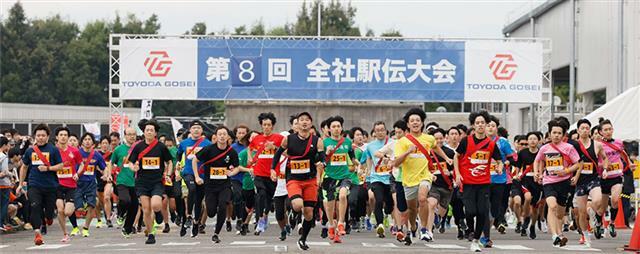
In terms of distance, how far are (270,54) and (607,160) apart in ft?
63.8

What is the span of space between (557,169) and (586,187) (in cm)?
109

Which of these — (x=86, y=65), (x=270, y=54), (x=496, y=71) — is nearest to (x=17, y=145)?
(x=270, y=54)

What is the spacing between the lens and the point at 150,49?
118 ft

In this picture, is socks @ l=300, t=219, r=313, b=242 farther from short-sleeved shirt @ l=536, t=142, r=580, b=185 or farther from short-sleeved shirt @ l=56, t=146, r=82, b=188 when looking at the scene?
short-sleeved shirt @ l=56, t=146, r=82, b=188

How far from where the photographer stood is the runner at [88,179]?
1979 centimetres

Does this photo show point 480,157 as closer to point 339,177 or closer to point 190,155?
point 339,177

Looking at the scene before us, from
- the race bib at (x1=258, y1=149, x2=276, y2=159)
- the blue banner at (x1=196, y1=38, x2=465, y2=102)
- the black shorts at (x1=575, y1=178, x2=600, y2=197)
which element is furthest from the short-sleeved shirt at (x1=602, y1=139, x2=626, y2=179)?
the blue banner at (x1=196, y1=38, x2=465, y2=102)

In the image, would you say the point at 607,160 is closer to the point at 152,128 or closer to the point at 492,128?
the point at 492,128

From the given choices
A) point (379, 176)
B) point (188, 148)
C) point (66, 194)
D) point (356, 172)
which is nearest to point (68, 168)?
point (66, 194)

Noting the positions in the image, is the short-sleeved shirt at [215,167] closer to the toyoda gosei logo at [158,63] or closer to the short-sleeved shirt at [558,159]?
the short-sleeved shirt at [558,159]

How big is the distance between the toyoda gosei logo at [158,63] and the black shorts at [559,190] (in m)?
20.8

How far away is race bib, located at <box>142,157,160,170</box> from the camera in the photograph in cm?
1691

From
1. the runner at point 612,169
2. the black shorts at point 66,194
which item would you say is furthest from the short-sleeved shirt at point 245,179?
the runner at point 612,169

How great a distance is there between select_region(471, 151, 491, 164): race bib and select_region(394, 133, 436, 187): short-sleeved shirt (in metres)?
0.73
